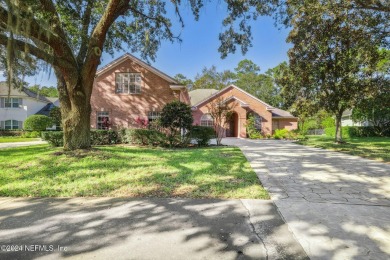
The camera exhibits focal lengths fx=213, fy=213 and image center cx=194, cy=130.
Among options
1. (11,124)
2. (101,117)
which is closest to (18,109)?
(11,124)

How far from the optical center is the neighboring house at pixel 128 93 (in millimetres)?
17844

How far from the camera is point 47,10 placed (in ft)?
23.2

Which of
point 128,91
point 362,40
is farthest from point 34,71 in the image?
point 362,40

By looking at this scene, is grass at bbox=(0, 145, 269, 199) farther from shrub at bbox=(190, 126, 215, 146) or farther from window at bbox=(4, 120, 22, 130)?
window at bbox=(4, 120, 22, 130)

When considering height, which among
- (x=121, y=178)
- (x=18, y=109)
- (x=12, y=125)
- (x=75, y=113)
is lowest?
(x=121, y=178)

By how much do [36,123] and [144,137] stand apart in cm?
1909

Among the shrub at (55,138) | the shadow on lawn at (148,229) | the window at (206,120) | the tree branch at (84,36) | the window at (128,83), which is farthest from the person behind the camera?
the window at (206,120)

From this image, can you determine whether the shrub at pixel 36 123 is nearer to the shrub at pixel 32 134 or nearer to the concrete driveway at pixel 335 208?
the shrub at pixel 32 134

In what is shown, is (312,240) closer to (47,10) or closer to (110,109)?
(47,10)

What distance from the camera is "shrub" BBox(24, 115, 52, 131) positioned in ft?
82.2

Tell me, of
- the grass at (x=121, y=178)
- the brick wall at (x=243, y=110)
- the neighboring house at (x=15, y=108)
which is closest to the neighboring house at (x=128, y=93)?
the brick wall at (x=243, y=110)

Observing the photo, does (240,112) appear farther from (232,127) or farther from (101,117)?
(101,117)

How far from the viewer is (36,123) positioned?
2509 cm

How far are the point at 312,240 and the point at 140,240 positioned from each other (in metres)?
2.13
